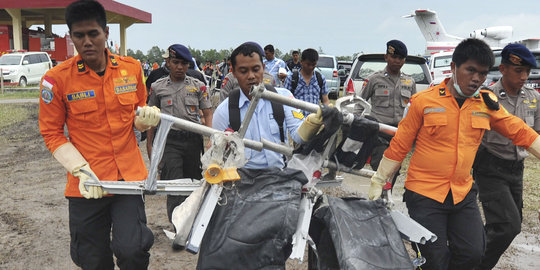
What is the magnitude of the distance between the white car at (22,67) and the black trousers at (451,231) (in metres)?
24.2

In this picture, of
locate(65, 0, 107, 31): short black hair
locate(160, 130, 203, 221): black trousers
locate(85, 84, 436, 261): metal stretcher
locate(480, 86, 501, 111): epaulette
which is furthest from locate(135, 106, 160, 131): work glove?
locate(160, 130, 203, 221): black trousers

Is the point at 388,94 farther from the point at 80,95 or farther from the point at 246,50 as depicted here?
the point at 80,95

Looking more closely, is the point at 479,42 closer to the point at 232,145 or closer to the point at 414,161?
the point at 414,161

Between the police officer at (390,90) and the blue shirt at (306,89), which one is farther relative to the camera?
the blue shirt at (306,89)

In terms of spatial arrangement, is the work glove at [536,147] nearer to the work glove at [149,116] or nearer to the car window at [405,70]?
the work glove at [149,116]

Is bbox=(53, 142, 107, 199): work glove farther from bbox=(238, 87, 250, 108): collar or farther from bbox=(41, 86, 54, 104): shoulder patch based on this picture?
bbox=(238, 87, 250, 108): collar

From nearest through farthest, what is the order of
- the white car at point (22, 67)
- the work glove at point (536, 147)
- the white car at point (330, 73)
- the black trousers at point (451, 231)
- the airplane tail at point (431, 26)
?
the black trousers at point (451, 231) → the work glove at point (536, 147) → the white car at point (330, 73) → the white car at point (22, 67) → the airplane tail at point (431, 26)

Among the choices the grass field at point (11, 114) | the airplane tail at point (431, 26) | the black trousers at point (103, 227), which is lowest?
the grass field at point (11, 114)

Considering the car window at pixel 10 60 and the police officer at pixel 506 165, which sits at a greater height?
the police officer at pixel 506 165

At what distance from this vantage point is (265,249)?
2234 millimetres

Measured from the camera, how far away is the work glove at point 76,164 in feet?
9.11

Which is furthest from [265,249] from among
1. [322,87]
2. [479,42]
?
[322,87]

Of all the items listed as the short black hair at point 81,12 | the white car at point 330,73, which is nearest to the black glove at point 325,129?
the short black hair at point 81,12

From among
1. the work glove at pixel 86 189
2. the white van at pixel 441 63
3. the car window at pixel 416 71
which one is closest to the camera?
the work glove at pixel 86 189
